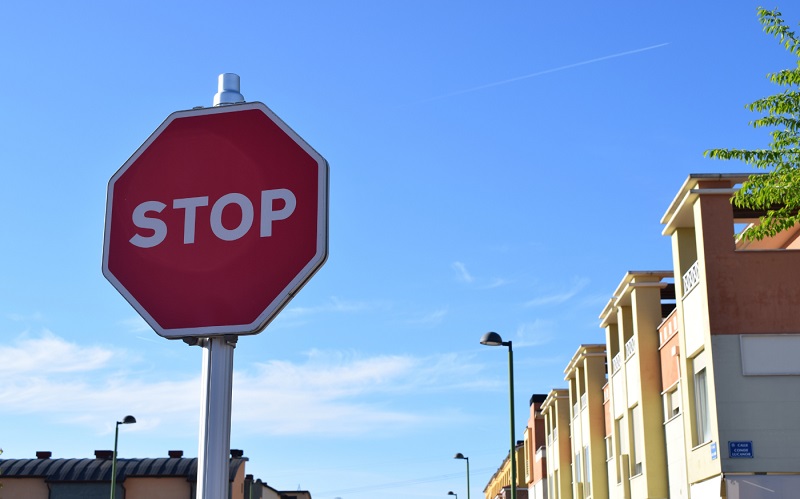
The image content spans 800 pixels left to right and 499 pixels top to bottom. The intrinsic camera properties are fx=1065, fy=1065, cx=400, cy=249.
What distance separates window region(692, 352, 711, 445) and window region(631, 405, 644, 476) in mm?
5777

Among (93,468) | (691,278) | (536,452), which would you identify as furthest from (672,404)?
(93,468)

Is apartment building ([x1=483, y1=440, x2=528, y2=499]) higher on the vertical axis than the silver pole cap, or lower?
higher

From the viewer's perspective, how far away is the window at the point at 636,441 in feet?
113

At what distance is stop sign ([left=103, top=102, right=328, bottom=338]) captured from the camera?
9.75 feet

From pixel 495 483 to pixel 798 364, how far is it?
7740 centimetres

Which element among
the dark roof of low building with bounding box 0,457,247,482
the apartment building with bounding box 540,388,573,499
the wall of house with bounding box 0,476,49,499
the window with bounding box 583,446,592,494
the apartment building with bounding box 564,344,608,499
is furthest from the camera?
the wall of house with bounding box 0,476,49,499

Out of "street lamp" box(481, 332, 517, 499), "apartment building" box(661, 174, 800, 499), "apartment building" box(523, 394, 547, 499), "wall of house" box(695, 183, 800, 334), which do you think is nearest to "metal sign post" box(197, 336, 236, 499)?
"apartment building" box(661, 174, 800, 499)

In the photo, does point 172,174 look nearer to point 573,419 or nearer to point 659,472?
point 659,472

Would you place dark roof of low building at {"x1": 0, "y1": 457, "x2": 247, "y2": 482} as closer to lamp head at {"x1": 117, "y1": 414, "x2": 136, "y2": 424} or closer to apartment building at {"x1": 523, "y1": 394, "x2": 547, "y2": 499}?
apartment building at {"x1": 523, "y1": 394, "x2": 547, "y2": 499}

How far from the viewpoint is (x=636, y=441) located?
35562 millimetres

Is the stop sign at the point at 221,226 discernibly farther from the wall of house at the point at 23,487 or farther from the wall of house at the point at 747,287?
the wall of house at the point at 23,487

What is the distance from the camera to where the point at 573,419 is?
49.9m

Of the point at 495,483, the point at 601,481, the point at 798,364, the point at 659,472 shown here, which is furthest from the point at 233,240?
the point at 495,483

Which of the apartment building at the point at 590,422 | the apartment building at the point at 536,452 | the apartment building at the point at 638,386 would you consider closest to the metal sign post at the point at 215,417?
the apartment building at the point at 638,386
